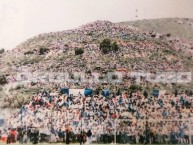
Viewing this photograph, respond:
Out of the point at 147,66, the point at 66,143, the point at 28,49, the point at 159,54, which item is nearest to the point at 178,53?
the point at 159,54

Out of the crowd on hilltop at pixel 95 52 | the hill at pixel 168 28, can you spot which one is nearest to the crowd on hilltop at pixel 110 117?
the crowd on hilltop at pixel 95 52

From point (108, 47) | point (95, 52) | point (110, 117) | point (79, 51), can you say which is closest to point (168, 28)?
point (108, 47)

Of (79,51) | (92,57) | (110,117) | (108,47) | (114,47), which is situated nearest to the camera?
(110,117)

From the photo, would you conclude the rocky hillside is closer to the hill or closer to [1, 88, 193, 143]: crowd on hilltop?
the hill

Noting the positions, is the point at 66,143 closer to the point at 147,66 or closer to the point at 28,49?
the point at 147,66

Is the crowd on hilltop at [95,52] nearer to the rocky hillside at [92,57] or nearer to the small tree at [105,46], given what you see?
the rocky hillside at [92,57]

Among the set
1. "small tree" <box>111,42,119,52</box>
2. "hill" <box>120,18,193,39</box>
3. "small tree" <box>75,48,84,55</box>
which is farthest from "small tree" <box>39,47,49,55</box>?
"hill" <box>120,18,193,39</box>

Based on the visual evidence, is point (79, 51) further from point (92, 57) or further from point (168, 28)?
point (168, 28)
